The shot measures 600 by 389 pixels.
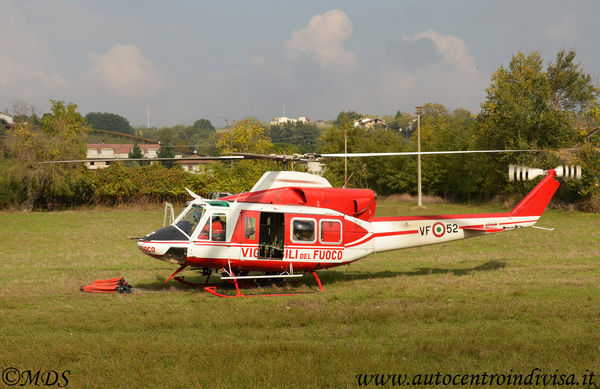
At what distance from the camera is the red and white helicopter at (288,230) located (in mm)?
13391

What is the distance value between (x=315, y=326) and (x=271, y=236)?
13.5 feet

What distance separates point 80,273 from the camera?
16641 mm

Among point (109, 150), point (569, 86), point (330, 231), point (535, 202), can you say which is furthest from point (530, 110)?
point (109, 150)

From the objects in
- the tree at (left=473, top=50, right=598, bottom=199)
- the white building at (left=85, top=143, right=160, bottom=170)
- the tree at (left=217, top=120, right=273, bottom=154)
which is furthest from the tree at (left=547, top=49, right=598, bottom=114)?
the white building at (left=85, top=143, right=160, bottom=170)

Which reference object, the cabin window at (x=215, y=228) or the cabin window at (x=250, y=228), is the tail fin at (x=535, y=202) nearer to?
the cabin window at (x=250, y=228)

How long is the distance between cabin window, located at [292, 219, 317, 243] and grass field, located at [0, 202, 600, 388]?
1.37 meters

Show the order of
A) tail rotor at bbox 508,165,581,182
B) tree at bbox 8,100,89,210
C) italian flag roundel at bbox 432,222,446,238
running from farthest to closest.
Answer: tree at bbox 8,100,89,210 → italian flag roundel at bbox 432,222,446,238 → tail rotor at bbox 508,165,581,182

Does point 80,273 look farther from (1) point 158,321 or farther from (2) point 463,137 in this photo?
(2) point 463,137

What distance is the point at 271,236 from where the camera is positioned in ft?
46.2

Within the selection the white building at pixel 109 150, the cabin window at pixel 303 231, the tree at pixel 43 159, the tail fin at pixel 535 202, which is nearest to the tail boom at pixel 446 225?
the tail fin at pixel 535 202

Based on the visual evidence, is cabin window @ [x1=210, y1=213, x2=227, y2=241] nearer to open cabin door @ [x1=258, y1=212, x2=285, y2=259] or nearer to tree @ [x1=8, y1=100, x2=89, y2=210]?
open cabin door @ [x1=258, y1=212, x2=285, y2=259]

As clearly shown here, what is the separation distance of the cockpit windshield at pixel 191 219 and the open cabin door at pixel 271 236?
1617 millimetres

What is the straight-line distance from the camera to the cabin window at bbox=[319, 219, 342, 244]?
14.2 metres

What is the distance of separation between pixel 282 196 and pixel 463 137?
141ft
